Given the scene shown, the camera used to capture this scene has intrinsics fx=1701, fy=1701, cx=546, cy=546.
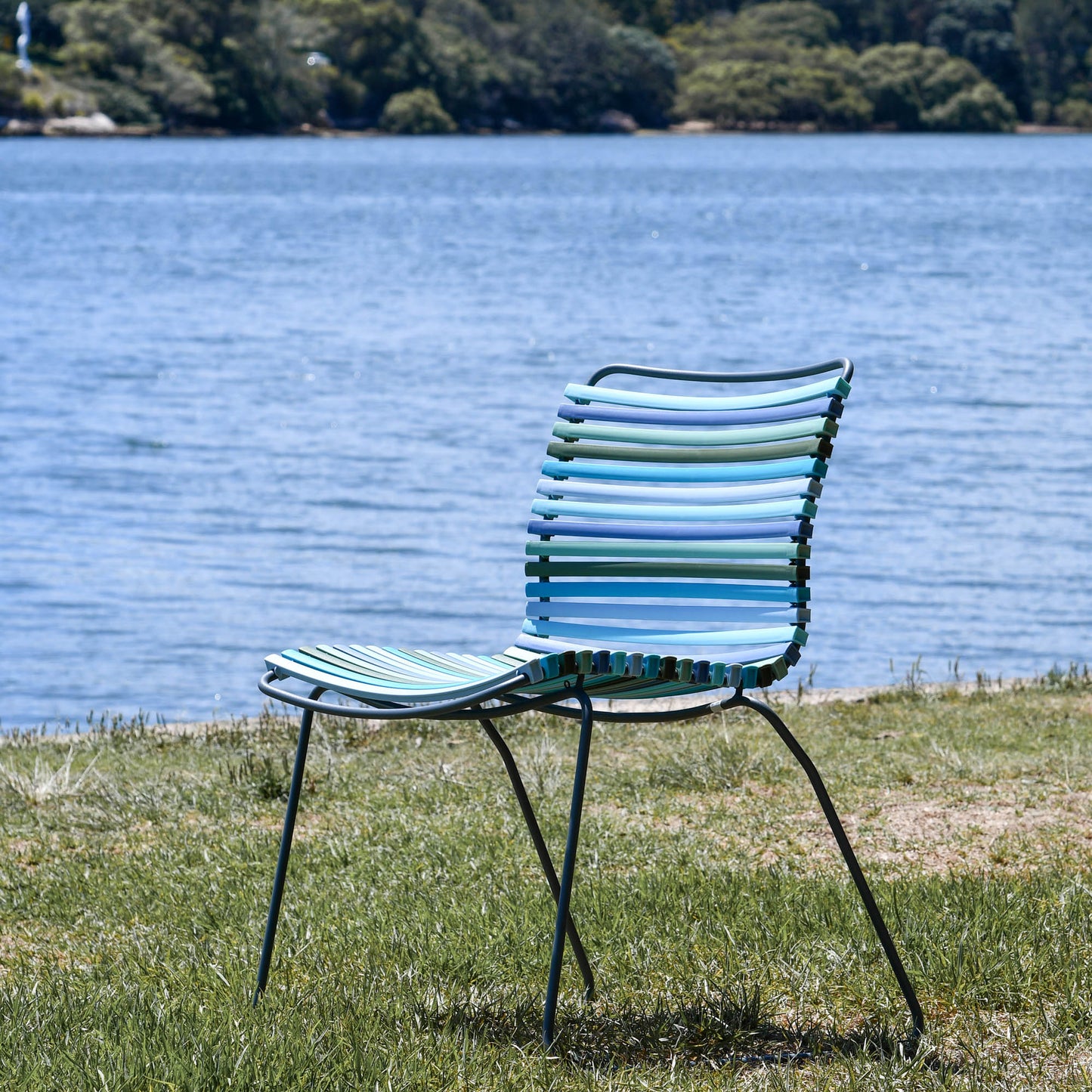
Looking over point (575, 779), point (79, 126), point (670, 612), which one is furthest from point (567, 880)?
point (79, 126)

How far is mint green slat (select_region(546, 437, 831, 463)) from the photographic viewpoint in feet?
11.1

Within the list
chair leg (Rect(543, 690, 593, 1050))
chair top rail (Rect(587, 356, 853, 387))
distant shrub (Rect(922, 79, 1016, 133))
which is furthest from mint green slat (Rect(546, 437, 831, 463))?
distant shrub (Rect(922, 79, 1016, 133))

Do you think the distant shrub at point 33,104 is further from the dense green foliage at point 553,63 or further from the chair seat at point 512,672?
the chair seat at point 512,672

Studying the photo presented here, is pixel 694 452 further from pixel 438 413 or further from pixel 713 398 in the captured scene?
pixel 438 413

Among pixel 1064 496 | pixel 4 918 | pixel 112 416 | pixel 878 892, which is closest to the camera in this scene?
pixel 878 892

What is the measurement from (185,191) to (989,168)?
150 feet

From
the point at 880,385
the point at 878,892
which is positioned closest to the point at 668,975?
the point at 878,892

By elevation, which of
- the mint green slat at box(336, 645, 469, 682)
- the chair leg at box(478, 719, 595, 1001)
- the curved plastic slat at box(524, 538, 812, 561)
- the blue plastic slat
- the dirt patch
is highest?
the blue plastic slat

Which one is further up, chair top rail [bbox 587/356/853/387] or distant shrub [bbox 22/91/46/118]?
chair top rail [bbox 587/356/853/387]

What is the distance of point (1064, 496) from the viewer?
56.0 ft

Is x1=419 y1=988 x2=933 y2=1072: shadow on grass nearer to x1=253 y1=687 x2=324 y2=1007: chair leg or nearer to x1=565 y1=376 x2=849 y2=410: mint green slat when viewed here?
x1=253 y1=687 x2=324 y2=1007: chair leg

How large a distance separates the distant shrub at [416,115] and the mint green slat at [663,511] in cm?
12228

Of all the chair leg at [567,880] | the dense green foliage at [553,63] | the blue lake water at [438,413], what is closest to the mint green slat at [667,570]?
the chair leg at [567,880]

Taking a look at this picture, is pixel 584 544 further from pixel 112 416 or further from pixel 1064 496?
pixel 112 416
